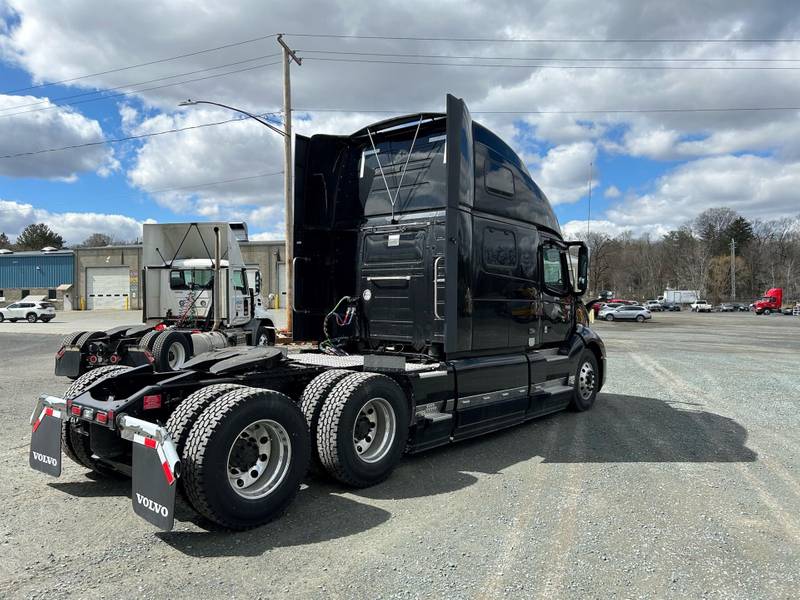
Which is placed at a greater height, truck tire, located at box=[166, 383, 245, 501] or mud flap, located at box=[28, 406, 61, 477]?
truck tire, located at box=[166, 383, 245, 501]

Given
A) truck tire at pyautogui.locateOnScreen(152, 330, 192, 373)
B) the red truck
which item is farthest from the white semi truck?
the red truck

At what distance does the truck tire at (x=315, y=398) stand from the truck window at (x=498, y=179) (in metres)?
2.75

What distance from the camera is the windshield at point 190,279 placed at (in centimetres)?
1436

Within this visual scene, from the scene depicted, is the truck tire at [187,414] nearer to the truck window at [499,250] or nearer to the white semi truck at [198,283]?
the truck window at [499,250]

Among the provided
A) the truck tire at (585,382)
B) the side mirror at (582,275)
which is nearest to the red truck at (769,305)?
the truck tire at (585,382)

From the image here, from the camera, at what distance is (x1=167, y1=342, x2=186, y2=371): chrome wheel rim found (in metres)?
10.9

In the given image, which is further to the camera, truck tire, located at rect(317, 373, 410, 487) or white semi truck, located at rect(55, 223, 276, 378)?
white semi truck, located at rect(55, 223, 276, 378)

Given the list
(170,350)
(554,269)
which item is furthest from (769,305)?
(170,350)

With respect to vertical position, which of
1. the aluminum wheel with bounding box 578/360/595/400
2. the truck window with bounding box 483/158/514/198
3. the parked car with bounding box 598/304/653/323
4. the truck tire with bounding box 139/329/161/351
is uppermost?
the truck window with bounding box 483/158/514/198

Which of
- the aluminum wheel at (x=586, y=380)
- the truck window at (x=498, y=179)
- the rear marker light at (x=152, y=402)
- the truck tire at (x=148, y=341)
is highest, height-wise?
the truck window at (x=498, y=179)

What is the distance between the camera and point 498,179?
6402 mm

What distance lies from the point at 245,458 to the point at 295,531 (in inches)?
24.4

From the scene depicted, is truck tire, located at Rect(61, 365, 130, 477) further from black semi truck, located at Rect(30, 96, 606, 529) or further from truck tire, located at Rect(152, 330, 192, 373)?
truck tire, located at Rect(152, 330, 192, 373)

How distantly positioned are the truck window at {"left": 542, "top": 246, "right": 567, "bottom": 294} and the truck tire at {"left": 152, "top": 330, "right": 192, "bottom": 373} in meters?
7.01
